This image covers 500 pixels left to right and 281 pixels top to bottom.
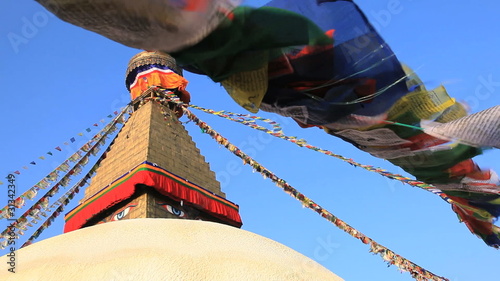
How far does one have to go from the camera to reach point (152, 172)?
9820mm

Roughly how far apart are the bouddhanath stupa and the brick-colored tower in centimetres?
2

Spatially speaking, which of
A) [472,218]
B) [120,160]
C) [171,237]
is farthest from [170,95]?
[472,218]

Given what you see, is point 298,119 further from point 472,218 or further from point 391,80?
point 472,218

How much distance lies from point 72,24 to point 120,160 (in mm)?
9698

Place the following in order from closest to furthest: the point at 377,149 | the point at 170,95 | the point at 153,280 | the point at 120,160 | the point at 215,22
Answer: the point at 215,22 → the point at 377,149 → the point at 153,280 → the point at 120,160 → the point at 170,95

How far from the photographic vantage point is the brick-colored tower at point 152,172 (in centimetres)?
976

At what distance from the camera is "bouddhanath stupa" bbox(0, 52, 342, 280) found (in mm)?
4023

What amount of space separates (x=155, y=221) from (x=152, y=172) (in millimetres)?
5006

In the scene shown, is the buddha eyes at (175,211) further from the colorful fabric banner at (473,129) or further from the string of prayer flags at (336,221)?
the colorful fabric banner at (473,129)

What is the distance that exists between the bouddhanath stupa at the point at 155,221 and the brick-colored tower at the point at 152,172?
2 cm

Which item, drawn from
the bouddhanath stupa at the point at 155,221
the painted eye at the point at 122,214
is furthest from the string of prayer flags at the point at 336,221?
the painted eye at the point at 122,214

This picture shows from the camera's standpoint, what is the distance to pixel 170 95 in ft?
41.0

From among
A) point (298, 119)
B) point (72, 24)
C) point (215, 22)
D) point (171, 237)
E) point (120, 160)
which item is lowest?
point (72, 24)

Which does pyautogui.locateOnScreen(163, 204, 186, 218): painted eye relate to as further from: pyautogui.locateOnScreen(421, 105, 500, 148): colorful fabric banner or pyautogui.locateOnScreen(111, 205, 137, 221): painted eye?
pyautogui.locateOnScreen(421, 105, 500, 148): colorful fabric banner
